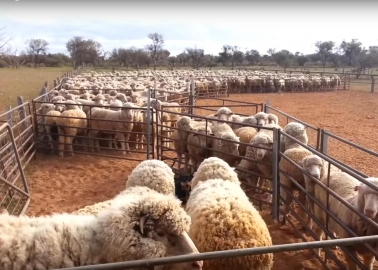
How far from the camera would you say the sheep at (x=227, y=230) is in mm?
3451

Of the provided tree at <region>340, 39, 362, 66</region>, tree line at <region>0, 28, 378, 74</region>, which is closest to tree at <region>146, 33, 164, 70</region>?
tree line at <region>0, 28, 378, 74</region>

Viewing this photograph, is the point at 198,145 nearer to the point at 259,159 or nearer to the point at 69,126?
the point at 259,159

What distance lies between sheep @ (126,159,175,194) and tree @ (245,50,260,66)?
6989 centimetres

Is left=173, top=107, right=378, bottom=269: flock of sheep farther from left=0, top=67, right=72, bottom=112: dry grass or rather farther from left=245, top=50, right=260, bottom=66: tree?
left=245, top=50, right=260, bottom=66: tree

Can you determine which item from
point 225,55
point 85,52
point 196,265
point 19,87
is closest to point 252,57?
point 225,55

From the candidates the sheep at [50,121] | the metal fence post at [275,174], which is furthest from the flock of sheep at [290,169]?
the sheep at [50,121]

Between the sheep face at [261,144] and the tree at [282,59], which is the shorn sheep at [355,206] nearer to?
the sheep face at [261,144]

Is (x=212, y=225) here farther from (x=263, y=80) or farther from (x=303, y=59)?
(x=303, y=59)

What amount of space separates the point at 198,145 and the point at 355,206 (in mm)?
4083

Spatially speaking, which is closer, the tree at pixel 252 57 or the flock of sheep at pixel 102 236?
the flock of sheep at pixel 102 236

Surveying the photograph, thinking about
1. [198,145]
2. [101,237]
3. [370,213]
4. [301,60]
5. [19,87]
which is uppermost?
[301,60]

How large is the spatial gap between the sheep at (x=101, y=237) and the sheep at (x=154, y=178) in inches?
95.9

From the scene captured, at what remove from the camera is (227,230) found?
11.7ft

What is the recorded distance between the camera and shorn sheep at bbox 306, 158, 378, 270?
3801 mm
